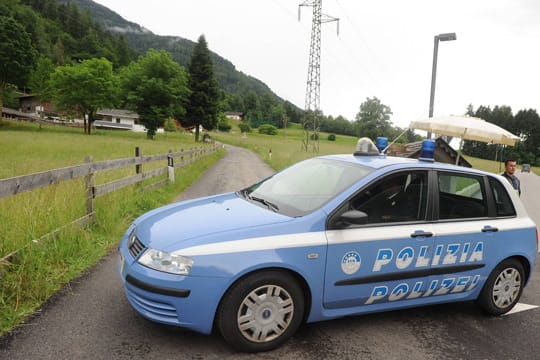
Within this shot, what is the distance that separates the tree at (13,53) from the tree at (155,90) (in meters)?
13.9

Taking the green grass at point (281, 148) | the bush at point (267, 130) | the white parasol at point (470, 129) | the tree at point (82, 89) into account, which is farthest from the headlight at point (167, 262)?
the bush at point (267, 130)

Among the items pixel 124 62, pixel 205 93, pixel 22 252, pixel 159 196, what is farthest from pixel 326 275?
pixel 124 62

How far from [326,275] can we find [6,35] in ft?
213

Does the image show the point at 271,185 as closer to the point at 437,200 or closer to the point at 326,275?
the point at 326,275

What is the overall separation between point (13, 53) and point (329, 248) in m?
63.9

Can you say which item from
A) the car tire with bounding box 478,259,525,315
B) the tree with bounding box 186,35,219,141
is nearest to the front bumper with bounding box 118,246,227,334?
the car tire with bounding box 478,259,525,315

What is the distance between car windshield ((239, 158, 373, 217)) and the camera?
3.57 metres

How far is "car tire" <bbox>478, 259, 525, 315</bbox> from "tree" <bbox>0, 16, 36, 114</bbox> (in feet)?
203

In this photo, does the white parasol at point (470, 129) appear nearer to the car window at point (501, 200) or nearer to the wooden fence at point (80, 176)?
the car window at point (501, 200)

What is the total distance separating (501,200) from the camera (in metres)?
4.26

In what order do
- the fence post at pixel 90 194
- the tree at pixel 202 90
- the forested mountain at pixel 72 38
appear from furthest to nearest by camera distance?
1. the forested mountain at pixel 72 38
2. the tree at pixel 202 90
3. the fence post at pixel 90 194

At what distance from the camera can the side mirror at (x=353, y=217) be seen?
315cm

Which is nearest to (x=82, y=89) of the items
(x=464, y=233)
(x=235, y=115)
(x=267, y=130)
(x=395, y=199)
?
(x=395, y=199)

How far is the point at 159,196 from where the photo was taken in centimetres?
941
